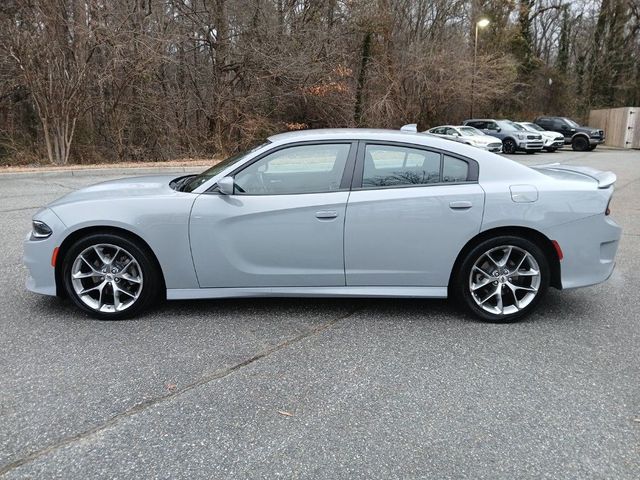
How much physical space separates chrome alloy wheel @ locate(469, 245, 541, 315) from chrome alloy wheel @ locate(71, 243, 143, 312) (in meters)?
2.64

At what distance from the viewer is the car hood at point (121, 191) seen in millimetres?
4168

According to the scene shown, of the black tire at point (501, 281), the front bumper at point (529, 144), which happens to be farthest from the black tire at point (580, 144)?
the black tire at point (501, 281)

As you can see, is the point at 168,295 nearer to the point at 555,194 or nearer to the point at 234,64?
the point at 555,194

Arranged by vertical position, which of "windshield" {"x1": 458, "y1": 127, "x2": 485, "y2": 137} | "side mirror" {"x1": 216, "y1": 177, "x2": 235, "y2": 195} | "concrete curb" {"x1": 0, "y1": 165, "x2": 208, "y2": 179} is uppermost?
"side mirror" {"x1": 216, "y1": 177, "x2": 235, "y2": 195}

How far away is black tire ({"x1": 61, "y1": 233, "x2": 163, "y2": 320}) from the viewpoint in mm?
4008

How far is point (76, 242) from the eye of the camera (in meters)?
4.02

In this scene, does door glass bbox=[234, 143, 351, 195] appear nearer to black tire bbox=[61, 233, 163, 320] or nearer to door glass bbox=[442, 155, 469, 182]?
door glass bbox=[442, 155, 469, 182]

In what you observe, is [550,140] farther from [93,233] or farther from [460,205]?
[93,233]

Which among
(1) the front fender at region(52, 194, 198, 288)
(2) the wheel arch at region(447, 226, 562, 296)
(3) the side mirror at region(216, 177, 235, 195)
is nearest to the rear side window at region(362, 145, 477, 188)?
(2) the wheel arch at region(447, 226, 562, 296)

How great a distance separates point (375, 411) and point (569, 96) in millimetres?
45533

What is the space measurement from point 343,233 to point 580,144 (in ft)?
98.3

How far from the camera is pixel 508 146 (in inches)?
1050

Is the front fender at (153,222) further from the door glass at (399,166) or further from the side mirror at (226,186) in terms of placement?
the door glass at (399,166)

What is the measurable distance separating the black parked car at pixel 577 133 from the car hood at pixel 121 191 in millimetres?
29942
